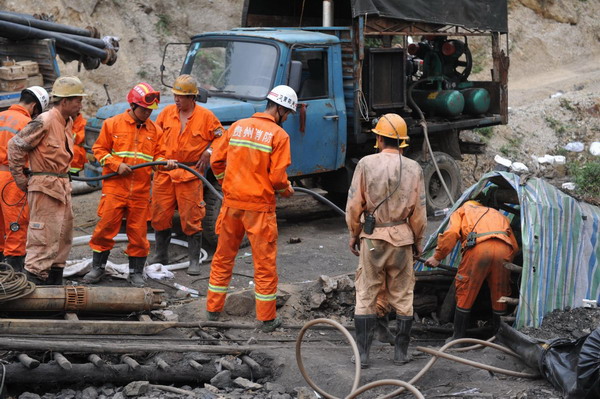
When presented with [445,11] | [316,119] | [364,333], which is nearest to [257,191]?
[364,333]

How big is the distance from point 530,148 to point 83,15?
8910 millimetres

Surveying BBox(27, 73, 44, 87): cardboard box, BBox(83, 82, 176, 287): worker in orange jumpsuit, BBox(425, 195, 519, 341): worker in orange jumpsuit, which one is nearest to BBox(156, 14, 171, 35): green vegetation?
BBox(27, 73, 44, 87): cardboard box

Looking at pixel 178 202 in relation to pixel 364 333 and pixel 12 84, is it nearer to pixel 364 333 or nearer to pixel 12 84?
pixel 12 84

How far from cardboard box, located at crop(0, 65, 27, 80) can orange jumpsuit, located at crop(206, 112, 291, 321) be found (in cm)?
382

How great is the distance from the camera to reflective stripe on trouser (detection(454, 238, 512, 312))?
6.90m

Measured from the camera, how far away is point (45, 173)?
7.04 meters

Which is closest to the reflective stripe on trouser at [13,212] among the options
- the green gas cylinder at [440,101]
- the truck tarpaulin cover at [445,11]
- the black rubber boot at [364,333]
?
the black rubber boot at [364,333]

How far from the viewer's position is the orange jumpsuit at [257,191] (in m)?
6.84

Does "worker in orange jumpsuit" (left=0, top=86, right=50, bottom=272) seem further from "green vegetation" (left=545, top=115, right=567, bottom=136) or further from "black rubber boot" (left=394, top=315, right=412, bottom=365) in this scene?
"green vegetation" (left=545, top=115, right=567, bottom=136)

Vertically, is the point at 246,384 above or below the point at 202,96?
below

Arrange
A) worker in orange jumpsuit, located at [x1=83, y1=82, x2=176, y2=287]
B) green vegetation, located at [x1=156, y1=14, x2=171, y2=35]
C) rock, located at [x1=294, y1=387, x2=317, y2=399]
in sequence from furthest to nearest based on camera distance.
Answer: green vegetation, located at [x1=156, y1=14, x2=171, y2=35], worker in orange jumpsuit, located at [x1=83, y1=82, x2=176, y2=287], rock, located at [x1=294, y1=387, x2=317, y2=399]

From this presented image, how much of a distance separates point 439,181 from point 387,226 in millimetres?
5968

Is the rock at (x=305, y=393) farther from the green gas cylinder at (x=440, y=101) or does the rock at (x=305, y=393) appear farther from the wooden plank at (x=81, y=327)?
the green gas cylinder at (x=440, y=101)

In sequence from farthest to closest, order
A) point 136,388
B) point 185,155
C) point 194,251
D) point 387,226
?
point 194,251, point 185,155, point 387,226, point 136,388
